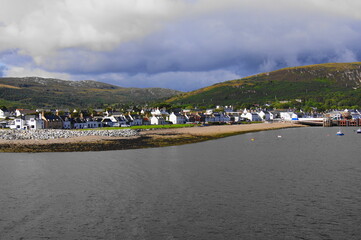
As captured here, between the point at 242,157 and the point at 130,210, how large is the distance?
3039 centimetres

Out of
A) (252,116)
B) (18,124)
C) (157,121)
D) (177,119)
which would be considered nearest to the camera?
(18,124)

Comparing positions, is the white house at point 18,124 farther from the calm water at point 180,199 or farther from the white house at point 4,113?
the calm water at point 180,199

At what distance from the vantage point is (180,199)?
94.3 ft

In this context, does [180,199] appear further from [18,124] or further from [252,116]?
[252,116]

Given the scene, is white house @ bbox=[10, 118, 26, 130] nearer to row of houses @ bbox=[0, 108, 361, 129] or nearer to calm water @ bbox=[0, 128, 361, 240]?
row of houses @ bbox=[0, 108, 361, 129]

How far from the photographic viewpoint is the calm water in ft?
71.5

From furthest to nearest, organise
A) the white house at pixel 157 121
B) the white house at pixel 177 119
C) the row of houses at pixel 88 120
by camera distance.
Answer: the white house at pixel 177 119, the white house at pixel 157 121, the row of houses at pixel 88 120

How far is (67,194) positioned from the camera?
30.6m

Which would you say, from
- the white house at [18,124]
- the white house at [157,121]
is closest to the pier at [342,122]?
the white house at [157,121]

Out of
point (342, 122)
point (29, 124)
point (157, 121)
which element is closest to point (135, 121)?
point (157, 121)

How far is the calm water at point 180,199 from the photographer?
21.8m

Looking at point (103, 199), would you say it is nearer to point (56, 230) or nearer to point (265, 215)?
point (56, 230)

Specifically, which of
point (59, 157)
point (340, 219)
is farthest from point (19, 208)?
point (59, 157)

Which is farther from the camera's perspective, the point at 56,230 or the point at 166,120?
the point at 166,120
